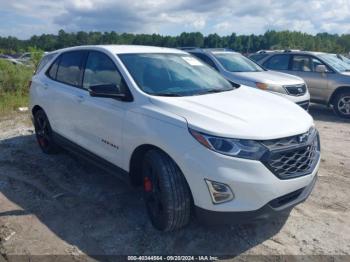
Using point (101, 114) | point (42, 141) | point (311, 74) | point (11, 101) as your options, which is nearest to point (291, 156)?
point (101, 114)

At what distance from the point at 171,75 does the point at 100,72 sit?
904 mm

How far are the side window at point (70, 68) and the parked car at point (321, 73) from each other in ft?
22.4

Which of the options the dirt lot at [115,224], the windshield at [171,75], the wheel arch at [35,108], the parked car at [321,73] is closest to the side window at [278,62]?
the parked car at [321,73]

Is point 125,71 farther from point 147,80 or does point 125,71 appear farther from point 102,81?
point 102,81

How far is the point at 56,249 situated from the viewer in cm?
331

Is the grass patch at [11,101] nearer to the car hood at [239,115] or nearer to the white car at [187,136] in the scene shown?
the white car at [187,136]

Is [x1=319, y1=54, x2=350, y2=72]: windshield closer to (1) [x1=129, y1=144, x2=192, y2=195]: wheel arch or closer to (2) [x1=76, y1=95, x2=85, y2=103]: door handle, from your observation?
(2) [x1=76, y1=95, x2=85, y2=103]: door handle

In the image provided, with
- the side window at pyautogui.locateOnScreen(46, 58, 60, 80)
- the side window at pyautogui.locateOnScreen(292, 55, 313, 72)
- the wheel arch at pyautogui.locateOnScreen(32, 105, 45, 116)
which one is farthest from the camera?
the side window at pyautogui.locateOnScreen(292, 55, 313, 72)

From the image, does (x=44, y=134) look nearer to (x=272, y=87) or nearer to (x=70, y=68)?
(x=70, y=68)

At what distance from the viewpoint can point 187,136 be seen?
3066mm

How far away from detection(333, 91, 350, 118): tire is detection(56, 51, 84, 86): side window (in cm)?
694

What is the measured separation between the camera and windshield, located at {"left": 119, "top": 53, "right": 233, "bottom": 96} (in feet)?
12.7

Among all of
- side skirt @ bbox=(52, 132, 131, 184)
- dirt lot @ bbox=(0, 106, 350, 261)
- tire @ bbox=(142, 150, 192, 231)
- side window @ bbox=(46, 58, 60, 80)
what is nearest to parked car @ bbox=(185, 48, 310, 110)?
dirt lot @ bbox=(0, 106, 350, 261)

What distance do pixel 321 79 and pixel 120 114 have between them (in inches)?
290
